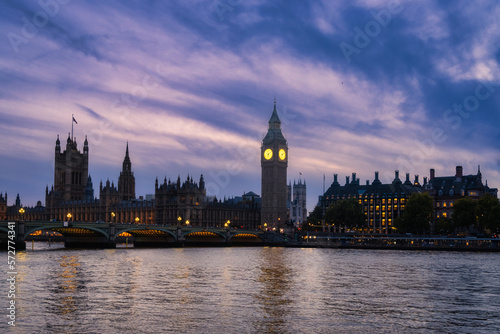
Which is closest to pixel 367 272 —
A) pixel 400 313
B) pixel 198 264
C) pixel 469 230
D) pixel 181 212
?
pixel 198 264

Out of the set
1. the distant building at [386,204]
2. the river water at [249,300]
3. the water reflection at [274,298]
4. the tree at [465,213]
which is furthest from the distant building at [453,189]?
the water reflection at [274,298]

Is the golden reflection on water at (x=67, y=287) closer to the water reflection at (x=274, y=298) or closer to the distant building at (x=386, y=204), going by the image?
the water reflection at (x=274, y=298)

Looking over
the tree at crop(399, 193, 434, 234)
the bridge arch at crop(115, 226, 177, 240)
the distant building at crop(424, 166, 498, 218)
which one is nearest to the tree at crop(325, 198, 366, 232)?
the tree at crop(399, 193, 434, 234)

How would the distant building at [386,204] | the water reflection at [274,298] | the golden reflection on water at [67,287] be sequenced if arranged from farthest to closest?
the distant building at [386,204] → the golden reflection on water at [67,287] → the water reflection at [274,298]

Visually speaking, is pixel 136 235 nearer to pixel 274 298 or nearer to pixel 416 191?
pixel 274 298

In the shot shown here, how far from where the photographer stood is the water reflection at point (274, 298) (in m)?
Result: 30.9

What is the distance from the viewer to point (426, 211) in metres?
144

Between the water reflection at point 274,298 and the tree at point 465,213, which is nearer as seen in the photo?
the water reflection at point 274,298

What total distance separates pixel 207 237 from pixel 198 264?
74.4m

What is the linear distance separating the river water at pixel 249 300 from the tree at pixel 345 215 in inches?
4124

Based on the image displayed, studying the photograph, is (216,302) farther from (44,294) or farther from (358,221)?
(358,221)

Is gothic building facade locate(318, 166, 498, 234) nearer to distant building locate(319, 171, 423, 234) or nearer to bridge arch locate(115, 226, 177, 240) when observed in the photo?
distant building locate(319, 171, 423, 234)

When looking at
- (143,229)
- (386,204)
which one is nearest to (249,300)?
(143,229)

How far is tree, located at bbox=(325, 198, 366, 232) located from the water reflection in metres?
105
